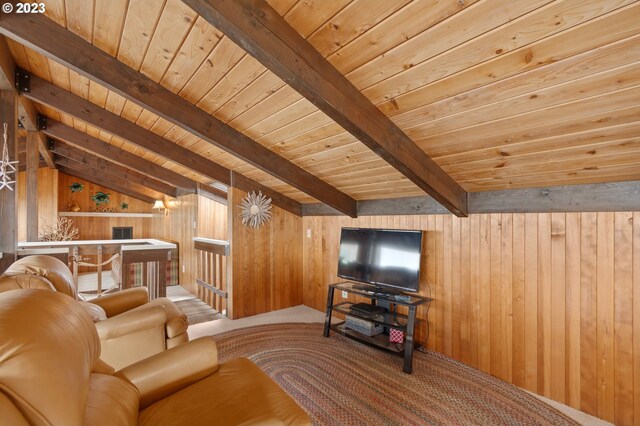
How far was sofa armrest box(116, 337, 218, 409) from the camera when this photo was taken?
150 centimetres

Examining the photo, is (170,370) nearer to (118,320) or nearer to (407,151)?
(118,320)

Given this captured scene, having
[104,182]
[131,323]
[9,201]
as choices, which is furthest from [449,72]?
[104,182]

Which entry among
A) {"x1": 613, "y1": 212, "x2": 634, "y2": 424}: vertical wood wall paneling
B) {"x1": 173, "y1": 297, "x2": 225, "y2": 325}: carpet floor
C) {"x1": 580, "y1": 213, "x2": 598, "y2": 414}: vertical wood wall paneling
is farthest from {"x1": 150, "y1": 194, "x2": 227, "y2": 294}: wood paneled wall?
{"x1": 613, "y1": 212, "x2": 634, "y2": 424}: vertical wood wall paneling

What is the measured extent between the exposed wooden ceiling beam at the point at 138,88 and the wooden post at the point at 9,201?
1.14 metres

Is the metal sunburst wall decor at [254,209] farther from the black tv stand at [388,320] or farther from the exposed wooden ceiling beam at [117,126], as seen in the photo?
the black tv stand at [388,320]

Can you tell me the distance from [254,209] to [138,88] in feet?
6.87

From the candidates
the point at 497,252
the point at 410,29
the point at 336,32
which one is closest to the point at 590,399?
the point at 497,252

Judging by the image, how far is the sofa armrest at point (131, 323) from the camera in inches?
84.7

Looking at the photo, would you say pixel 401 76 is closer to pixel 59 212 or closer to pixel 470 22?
pixel 470 22

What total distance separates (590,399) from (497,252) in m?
1.11

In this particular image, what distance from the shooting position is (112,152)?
449cm

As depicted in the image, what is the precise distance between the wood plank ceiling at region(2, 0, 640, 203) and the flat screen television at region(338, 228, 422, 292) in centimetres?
79

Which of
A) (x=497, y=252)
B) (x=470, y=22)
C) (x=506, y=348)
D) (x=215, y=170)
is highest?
(x=470, y=22)

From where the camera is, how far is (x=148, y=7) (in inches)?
67.2
